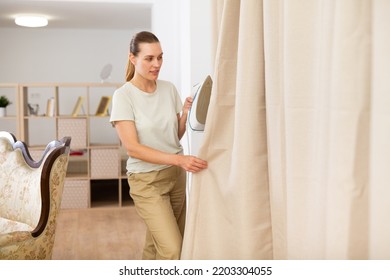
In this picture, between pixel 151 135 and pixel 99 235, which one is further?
pixel 99 235

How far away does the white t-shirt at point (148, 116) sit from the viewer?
6.42 ft


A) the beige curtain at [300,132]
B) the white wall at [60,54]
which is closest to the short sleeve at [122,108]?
the beige curtain at [300,132]

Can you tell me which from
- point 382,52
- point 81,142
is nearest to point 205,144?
point 382,52

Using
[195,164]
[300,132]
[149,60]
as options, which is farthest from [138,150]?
[300,132]

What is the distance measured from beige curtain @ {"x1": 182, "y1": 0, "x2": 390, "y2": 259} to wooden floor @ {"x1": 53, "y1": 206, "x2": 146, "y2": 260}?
2515mm

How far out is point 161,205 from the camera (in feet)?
6.51

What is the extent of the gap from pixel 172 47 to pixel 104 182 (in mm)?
2766

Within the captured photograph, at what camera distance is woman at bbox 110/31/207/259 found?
194 centimetres

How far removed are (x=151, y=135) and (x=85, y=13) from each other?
431cm

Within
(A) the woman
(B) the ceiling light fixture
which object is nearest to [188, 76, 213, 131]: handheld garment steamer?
(A) the woman

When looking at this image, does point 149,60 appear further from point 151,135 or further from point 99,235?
point 99,235

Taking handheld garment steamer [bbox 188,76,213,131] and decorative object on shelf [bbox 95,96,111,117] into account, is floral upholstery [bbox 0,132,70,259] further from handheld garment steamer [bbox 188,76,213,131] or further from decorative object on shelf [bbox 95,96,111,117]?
decorative object on shelf [bbox 95,96,111,117]
